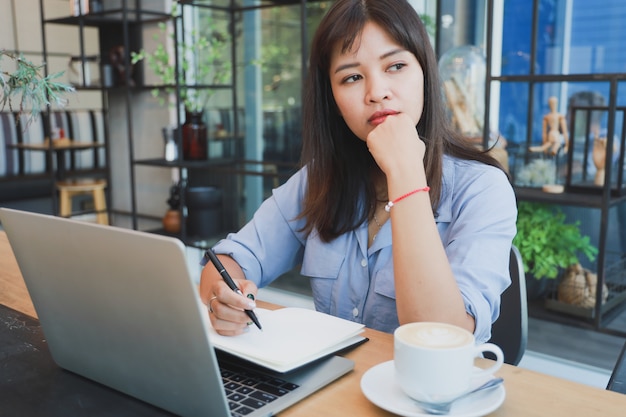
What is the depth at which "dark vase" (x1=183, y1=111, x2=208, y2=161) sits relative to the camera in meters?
3.63

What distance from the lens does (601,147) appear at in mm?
2436

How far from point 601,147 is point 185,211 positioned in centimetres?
236

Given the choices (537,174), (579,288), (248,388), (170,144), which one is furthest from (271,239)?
(170,144)

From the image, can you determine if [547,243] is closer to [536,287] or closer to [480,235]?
[536,287]

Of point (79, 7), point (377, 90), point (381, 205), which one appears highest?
point (79, 7)

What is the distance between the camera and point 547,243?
264 centimetres

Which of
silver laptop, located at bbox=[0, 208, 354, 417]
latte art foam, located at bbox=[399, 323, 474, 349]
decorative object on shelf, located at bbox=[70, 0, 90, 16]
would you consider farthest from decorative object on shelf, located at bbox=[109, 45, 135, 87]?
latte art foam, located at bbox=[399, 323, 474, 349]

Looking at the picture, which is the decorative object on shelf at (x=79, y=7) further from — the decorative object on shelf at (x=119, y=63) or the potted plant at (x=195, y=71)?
the potted plant at (x=195, y=71)

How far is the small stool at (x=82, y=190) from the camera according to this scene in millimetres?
4859

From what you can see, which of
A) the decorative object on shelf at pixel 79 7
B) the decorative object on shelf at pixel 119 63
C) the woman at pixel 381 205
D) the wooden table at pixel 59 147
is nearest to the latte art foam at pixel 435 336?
the woman at pixel 381 205

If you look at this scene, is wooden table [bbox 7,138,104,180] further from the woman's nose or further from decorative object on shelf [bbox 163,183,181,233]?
the woman's nose

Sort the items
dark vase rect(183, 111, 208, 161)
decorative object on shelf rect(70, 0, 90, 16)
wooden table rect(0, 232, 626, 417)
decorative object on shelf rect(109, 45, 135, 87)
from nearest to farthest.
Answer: wooden table rect(0, 232, 626, 417)
dark vase rect(183, 111, 208, 161)
decorative object on shelf rect(70, 0, 90, 16)
decorative object on shelf rect(109, 45, 135, 87)

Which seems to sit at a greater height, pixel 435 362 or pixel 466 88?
pixel 466 88

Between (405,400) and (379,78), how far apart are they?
64 centimetres
